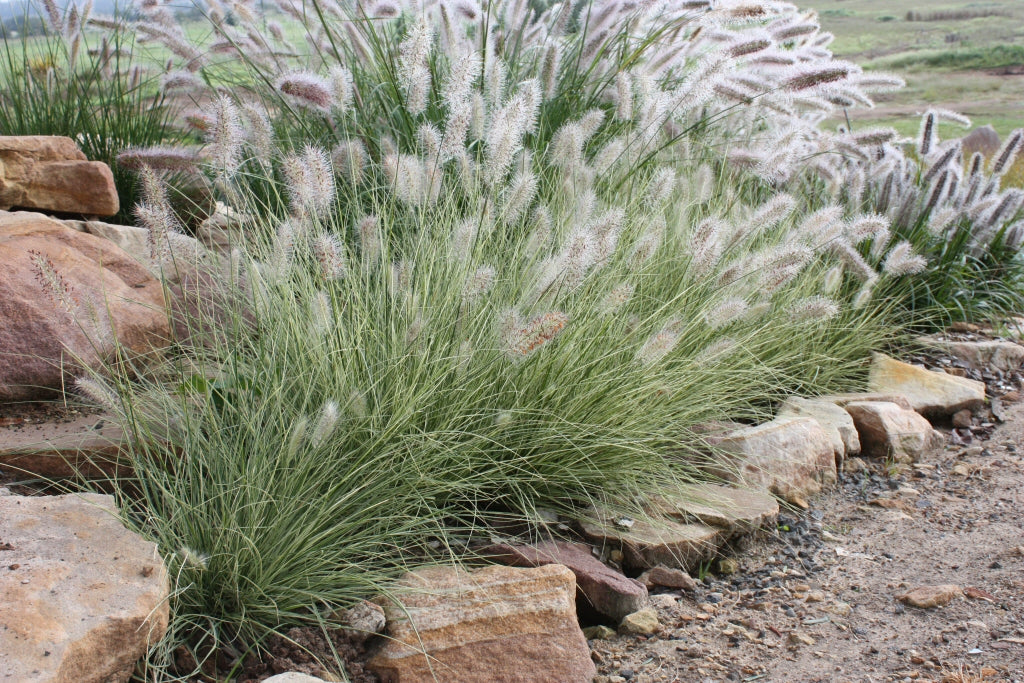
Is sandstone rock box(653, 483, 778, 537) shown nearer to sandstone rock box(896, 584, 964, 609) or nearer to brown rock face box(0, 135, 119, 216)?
sandstone rock box(896, 584, 964, 609)

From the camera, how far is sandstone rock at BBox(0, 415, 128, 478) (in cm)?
215

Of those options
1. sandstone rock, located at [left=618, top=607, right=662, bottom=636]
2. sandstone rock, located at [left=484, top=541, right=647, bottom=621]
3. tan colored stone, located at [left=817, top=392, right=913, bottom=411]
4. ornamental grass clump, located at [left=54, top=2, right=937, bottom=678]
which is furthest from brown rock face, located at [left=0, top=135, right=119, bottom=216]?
tan colored stone, located at [left=817, top=392, right=913, bottom=411]

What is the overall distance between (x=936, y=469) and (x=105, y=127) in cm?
382

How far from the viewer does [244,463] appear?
1884 millimetres

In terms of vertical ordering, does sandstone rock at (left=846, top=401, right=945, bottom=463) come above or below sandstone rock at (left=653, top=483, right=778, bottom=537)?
below

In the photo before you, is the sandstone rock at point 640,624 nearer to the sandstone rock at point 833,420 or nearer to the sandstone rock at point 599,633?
the sandstone rock at point 599,633

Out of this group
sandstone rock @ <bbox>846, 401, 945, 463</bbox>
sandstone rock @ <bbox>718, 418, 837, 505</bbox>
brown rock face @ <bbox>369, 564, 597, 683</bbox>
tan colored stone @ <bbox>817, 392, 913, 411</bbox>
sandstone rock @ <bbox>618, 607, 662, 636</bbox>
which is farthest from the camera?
tan colored stone @ <bbox>817, 392, 913, 411</bbox>

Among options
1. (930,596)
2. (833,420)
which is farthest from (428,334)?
(833,420)

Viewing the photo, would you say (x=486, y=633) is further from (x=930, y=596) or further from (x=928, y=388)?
(x=928, y=388)

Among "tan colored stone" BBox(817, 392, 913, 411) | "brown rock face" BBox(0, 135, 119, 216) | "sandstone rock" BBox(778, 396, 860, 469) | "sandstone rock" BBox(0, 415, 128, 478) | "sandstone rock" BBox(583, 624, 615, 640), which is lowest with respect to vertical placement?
"tan colored stone" BBox(817, 392, 913, 411)

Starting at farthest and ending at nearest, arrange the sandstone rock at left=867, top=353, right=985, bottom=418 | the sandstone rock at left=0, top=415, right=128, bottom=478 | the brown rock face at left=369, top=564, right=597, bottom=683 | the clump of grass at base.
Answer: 1. the clump of grass at base
2. the sandstone rock at left=867, top=353, right=985, bottom=418
3. the sandstone rock at left=0, top=415, right=128, bottom=478
4. the brown rock face at left=369, top=564, right=597, bottom=683

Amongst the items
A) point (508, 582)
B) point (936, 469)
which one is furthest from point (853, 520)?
point (508, 582)

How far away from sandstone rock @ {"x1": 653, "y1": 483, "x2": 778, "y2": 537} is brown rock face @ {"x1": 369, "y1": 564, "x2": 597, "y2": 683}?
607 millimetres

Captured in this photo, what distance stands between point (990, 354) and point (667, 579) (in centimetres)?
267
